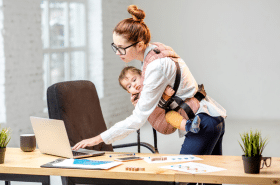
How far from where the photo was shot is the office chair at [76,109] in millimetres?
2221

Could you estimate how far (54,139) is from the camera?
187cm

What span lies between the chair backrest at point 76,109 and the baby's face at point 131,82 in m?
0.26

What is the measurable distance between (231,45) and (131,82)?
507 centimetres

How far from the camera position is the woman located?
1.97m

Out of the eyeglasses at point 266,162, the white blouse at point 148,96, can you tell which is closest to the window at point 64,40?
the white blouse at point 148,96

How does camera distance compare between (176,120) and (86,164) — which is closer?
(86,164)

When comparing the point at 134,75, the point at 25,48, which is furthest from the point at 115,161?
the point at 25,48

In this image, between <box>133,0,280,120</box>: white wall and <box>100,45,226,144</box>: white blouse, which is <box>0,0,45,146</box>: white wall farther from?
<box>133,0,280,120</box>: white wall

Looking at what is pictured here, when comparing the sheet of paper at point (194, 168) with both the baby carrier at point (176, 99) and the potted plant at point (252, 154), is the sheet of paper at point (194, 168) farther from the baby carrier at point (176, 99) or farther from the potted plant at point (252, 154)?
the baby carrier at point (176, 99)

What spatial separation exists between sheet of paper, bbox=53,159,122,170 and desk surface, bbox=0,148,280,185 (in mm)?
34

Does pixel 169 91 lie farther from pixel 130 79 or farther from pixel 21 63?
pixel 21 63

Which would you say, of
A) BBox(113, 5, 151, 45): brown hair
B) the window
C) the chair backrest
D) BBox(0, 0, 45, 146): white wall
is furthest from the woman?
the window

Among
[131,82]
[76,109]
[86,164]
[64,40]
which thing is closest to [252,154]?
[86,164]

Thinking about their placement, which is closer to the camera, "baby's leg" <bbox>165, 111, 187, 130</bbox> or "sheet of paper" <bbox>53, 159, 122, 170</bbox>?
"sheet of paper" <bbox>53, 159, 122, 170</bbox>
